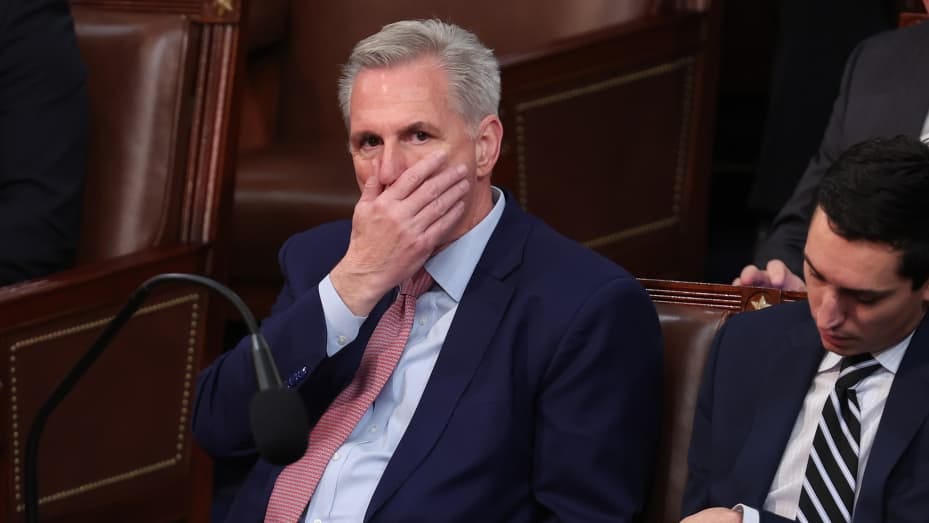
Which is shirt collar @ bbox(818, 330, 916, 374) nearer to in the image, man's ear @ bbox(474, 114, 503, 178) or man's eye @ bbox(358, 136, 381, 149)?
man's ear @ bbox(474, 114, 503, 178)

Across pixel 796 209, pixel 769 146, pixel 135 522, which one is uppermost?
pixel 796 209

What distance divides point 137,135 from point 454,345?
3.15 ft

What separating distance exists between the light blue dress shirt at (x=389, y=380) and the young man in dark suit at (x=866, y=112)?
0.44 m

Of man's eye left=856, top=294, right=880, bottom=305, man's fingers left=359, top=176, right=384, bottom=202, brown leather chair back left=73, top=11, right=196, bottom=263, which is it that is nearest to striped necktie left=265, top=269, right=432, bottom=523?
man's fingers left=359, top=176, right=384, bottom=202

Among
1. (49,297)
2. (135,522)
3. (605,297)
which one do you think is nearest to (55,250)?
(49,297)

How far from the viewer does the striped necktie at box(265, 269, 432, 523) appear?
1.80 meters

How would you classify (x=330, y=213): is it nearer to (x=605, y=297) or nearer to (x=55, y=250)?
(x=55, y=250)

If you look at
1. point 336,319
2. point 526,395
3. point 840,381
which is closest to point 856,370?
point 840,381

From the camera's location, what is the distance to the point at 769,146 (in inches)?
131

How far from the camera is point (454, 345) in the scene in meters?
1.78

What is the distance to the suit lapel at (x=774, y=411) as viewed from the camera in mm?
1606

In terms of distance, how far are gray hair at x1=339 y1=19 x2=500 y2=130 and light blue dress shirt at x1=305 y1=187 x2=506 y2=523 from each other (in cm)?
13

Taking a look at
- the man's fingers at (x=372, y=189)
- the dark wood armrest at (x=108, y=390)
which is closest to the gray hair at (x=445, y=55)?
the man's fingers at (x=372, y=189)

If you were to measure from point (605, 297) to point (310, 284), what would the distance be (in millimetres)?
391
